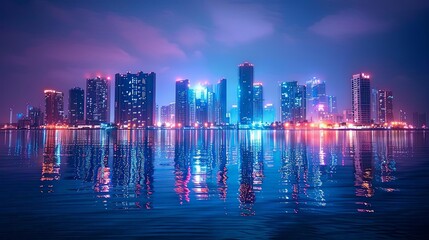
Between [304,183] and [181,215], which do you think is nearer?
[181,215]

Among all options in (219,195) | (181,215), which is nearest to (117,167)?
(219,195)

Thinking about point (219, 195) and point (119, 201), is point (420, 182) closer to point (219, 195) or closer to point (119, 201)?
point (219, 195)

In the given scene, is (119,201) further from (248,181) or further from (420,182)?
(420,182)

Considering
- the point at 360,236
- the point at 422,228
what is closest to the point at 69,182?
the point at 360,236

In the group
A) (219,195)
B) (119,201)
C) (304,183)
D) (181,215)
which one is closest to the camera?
(181,215)

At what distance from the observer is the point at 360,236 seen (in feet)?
39.7

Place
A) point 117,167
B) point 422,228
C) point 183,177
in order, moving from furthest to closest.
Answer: point 117,167 → point 183,177 → point 422,228

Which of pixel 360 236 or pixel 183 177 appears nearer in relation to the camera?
pixel 360 236

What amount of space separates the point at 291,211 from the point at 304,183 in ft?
28.0

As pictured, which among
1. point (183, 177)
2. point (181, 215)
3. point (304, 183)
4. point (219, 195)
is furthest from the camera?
point (183, 177)

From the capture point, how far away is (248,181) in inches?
966

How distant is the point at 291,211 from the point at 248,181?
8954mm

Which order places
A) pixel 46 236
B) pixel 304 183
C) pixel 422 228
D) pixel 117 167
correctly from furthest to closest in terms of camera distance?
pixel 117 167
pixel 304 183
pixel 422 228
pixel 46 236

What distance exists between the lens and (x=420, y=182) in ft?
79.2
